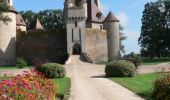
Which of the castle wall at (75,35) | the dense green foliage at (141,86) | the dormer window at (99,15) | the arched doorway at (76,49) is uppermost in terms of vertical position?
the dormer window at (99,15)

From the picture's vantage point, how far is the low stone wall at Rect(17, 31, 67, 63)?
68.6 meters

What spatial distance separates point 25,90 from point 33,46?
5853 centimetres

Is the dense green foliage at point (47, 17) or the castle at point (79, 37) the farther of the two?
the dense green foliage at point (47, 17)

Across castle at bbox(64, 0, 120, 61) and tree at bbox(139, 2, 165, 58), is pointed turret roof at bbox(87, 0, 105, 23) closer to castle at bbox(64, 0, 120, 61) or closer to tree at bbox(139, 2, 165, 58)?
castle at bbox(64, 0, 120, 61)

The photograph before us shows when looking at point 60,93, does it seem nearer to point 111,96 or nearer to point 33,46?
point 111,96

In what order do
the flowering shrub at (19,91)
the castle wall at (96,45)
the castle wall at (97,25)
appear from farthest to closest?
the castle wall at (97,25) < the castle wall at (96,45) < the flowering shrub at (19,91)

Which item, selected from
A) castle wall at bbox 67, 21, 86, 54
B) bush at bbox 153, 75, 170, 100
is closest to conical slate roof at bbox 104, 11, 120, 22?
castle wall at bbox 67, 21, 86, 54

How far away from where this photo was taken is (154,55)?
83125mm

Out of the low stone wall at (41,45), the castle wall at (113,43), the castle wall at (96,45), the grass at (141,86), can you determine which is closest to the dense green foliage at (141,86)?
A: the grass at (141,86)

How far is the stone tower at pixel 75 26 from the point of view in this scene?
221 feet

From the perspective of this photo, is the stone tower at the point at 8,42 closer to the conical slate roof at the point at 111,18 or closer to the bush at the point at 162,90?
the conical slate roof at the point at 111,18

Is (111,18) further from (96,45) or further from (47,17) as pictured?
(47,17)

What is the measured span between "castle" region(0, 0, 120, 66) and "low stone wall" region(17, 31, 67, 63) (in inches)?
52.2

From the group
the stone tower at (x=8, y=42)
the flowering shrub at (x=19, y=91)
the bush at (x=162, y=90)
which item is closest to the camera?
the flowering shrub at (x=19, y=91)
